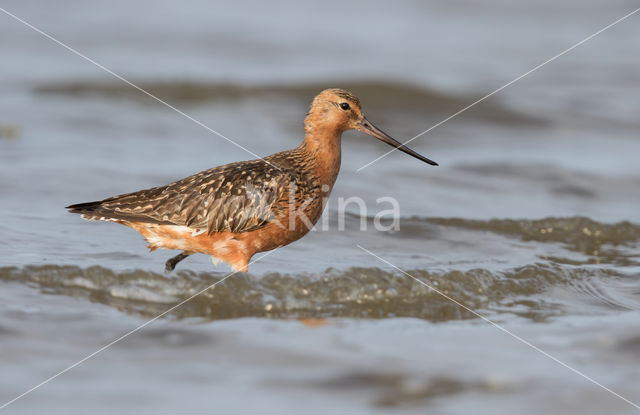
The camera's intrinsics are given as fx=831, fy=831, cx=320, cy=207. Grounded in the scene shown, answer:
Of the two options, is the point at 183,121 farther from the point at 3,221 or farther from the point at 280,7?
the point at 280,7

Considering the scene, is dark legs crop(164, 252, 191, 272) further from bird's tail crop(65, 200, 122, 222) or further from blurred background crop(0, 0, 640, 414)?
bird's tail crop(65, 200, 122, 222)

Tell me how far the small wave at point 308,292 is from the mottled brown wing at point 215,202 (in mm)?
→ 438

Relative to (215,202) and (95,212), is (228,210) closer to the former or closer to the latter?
(215,202)

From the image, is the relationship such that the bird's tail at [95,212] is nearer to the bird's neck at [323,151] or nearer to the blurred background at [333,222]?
the blurred background at [333,222]

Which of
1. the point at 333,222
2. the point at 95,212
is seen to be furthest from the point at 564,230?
the point at 95,212

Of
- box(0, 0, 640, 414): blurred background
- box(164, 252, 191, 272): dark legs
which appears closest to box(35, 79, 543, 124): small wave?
box(0, 0, 640, 414): blurred background

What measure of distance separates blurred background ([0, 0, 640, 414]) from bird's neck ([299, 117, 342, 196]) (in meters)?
0.76

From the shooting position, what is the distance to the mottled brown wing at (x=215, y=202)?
6.31 meters

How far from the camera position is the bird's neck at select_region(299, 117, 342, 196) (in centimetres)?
675

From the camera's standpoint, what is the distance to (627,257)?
763cm

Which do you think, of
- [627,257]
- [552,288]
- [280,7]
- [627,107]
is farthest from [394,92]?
[552,288]

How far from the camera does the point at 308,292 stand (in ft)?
20.5

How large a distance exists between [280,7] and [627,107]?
8649 mm

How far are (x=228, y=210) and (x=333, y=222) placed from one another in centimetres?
222
